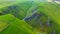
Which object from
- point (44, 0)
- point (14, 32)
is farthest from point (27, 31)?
point (44, 0)

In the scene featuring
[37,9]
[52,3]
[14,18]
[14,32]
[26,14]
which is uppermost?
[52,3]

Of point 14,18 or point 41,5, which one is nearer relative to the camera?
point 14,18

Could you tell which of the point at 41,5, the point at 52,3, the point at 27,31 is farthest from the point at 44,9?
the point at 27,31

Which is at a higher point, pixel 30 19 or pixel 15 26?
pixel 30 19

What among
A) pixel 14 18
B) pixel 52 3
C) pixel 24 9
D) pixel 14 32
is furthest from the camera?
pixel 52 3

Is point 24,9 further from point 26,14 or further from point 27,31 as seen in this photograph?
point 27,31

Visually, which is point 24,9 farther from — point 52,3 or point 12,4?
point 52,3

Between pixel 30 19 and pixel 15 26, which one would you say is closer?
pixel 15 26

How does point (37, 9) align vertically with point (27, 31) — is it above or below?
above

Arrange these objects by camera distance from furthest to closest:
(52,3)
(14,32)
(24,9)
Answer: (52,3)
(24,9)
(14,32)
